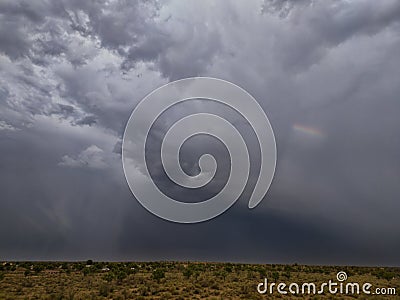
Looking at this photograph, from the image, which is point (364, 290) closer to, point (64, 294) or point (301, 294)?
point (301, 294)

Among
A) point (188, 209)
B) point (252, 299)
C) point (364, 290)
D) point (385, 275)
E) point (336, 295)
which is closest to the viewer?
point (188, 209)

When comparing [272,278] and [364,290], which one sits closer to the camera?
[364,290]

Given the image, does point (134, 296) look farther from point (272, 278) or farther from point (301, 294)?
point (272, 278)

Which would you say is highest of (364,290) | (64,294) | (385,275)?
(385,275)

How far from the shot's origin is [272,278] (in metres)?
50.1

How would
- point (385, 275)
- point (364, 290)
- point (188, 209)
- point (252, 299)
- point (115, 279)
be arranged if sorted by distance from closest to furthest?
point (188, 209)
point (252, 299)
point (364, 290)
point (115, 279)
point (385, 275)

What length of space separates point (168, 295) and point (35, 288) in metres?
14.5

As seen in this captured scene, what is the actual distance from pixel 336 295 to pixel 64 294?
26157mm

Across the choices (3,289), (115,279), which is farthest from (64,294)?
(115,279)


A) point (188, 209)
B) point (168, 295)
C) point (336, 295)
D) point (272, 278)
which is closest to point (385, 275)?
point (272, 278)

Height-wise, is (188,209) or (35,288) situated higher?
(188,209)

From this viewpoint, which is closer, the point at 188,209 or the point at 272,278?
the point at 188,209

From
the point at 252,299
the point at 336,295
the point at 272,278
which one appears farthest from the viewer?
the point at 272,278

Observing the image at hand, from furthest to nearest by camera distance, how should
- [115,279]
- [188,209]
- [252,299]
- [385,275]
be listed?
1. [385,275]
2. [115,279]
3. [252,299]
4. [188,209]
